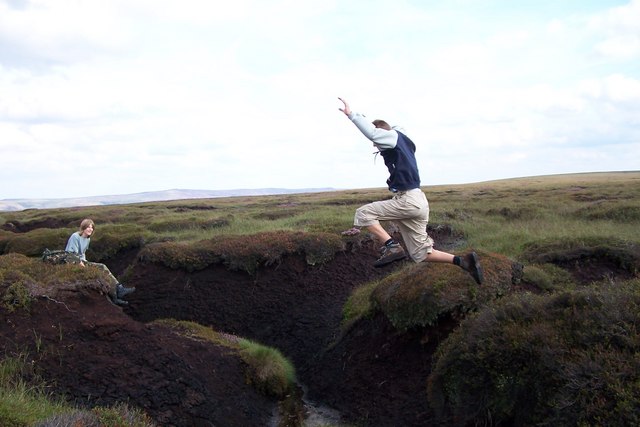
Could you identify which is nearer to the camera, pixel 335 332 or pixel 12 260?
pixel 12 260

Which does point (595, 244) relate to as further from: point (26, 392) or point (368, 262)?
point (26, 392)

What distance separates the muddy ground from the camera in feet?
31.4

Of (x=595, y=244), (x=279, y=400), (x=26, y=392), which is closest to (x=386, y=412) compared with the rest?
(x=279, y=400)

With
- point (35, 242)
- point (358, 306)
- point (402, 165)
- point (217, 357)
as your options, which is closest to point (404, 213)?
point (402, 165)

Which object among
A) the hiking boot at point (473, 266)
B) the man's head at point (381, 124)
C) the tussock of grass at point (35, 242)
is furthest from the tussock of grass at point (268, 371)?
the tussock of grass at point (35, 242)

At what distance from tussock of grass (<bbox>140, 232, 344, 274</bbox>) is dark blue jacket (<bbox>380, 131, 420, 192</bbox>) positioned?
8.63 m

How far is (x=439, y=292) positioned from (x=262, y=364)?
14.2 ft

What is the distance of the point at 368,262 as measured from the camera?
18781 millimetres

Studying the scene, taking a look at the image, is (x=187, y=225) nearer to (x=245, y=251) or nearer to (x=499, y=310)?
(x=245, y=251)

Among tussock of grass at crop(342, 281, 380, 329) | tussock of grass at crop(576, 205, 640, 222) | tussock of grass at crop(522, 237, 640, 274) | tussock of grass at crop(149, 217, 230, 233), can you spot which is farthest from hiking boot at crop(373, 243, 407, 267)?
tussock of grass at crop(149, 217, 230, 233)

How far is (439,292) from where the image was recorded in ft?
35.7

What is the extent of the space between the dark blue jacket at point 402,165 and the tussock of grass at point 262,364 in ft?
17.0

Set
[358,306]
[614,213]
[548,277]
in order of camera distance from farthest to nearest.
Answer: [614,213] < [358,306] < [548,277]

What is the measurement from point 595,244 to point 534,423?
945 centimetres
